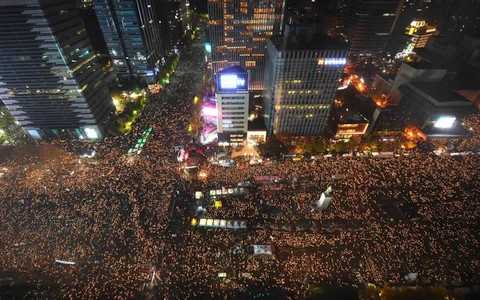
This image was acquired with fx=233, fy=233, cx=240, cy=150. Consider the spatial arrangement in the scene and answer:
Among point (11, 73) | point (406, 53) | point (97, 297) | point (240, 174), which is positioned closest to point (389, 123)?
point (240, 174)

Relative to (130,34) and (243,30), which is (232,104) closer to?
(243,30)

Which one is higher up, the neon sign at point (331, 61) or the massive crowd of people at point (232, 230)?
the neon sign at point (331, 61)

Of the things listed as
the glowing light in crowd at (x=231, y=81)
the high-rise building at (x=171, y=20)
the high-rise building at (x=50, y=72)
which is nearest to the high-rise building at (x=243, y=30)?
the glowing light in crowd at (x=231, y=81)

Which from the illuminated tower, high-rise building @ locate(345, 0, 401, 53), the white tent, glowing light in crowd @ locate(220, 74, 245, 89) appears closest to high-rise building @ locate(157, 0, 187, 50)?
glowing light in crowd @ locate(220, 74, 245, 89)

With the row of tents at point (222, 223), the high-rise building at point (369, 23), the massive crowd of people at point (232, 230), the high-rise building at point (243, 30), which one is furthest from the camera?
the high-rise building at point (369, 23)

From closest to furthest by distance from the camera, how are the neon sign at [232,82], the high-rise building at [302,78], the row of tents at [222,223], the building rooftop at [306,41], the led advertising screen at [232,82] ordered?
the row of tents at [222,223]
the building rooftop at [306,41]
the high-rise building at [302,78]
the led advertising screen at [232,82]
the neon sign at [232,82]

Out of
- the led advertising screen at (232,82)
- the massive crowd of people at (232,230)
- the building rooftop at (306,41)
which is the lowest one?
the massive crowd of people at (232,230)

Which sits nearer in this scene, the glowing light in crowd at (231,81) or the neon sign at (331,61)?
the neon sign at (331,61)

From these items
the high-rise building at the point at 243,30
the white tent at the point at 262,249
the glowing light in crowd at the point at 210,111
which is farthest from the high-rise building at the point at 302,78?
the white tent at the point at 262,249

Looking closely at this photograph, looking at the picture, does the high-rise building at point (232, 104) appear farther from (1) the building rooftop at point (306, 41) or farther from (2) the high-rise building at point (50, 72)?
(2) the high-rise building at point (50, 72)
